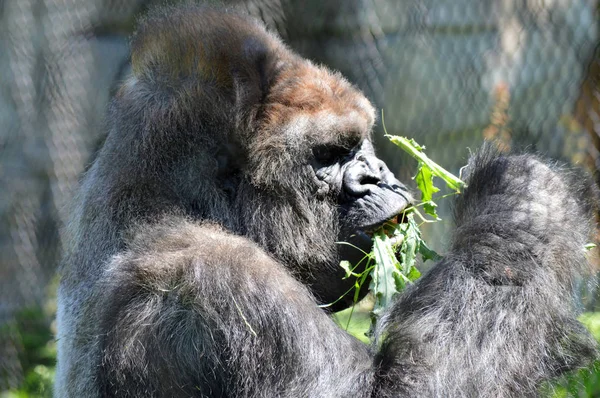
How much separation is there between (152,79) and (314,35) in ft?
14.4

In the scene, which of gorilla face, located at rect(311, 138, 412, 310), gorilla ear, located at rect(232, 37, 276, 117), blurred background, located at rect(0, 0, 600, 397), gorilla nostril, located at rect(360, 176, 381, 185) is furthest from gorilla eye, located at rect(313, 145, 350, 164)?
blurred background, located at rect(0, 0, 600, 397)

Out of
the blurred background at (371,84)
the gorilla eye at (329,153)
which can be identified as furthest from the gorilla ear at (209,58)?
the blurred background at (371,84)

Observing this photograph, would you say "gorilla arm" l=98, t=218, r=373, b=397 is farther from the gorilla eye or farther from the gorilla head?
Result: the gorilla eye

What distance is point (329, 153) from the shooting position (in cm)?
328

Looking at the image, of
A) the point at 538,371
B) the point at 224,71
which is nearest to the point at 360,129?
the point at 224,71

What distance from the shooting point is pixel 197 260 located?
2764 mm

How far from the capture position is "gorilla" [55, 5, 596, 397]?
2752 millimetres

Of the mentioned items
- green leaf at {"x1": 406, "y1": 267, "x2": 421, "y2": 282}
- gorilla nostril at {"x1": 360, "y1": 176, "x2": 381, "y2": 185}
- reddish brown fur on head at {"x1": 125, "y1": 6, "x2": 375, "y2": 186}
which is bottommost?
green leaf at {"x1": 406, "y1": 267, "x2": 421, "y2": 282}

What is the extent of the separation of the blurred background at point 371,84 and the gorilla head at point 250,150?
4432 mm

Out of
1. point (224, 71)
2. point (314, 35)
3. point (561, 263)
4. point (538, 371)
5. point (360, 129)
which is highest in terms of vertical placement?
point (224, 71)

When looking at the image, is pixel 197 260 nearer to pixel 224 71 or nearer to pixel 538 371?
pixel 224 71

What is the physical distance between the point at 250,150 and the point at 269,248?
0.39 m

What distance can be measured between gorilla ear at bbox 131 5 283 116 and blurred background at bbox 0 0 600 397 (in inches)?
171

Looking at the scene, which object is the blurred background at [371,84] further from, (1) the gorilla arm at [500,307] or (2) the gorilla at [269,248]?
Answer: (1) the gorilla arm at [500,307]
